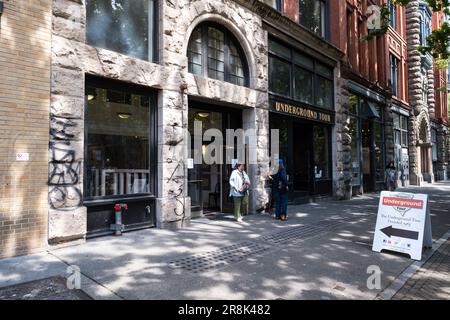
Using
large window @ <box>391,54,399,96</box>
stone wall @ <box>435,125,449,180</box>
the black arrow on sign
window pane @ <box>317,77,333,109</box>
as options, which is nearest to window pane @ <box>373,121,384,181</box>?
large window @ <box>391,54,399,96</box>

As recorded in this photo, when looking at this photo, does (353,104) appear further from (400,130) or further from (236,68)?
(400,130)

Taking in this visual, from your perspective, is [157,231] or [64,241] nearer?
[64,241]

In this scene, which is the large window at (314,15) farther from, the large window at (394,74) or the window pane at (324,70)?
the large window at (394,74)

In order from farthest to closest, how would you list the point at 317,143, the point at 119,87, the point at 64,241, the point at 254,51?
the point at 317,143
the point at 254,51
the point at 119,87
the point at 64,241

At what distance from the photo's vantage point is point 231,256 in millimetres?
6094

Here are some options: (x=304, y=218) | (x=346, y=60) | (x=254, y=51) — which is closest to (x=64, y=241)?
(x=304, y=218)

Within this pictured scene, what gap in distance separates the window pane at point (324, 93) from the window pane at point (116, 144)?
9405mm

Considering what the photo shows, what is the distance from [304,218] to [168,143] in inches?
189

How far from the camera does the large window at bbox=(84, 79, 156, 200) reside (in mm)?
7301

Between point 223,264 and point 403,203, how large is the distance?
3.84m

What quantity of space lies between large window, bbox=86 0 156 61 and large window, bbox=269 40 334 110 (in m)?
5.12

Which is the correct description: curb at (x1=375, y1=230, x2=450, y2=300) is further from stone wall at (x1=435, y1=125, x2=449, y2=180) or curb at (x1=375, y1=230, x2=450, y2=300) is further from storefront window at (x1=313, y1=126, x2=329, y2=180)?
stone wall at (x1=435, y1=125, x2=449, y2=180)

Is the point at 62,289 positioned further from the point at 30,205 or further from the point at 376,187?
the point at 376,187

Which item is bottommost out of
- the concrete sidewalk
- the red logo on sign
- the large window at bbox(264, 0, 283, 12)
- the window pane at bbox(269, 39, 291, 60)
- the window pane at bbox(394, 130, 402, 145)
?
the concrete sidewalk
